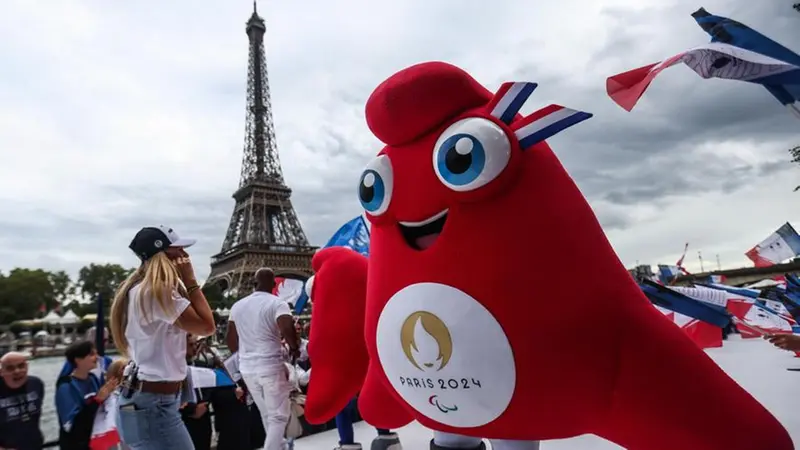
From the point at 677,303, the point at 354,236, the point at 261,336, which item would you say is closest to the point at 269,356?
the point at 261,336

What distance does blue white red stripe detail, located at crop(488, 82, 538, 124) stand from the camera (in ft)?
5.74

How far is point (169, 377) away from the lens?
2244 mm

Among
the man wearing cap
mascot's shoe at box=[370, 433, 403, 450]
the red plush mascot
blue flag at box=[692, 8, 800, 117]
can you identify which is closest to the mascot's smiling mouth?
the red plush mascot

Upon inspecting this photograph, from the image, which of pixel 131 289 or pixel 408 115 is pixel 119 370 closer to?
pixel 131 289

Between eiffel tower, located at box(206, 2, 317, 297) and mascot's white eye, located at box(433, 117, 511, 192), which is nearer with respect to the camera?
mascot's white eye, located at box(433, 117, 511, 192)

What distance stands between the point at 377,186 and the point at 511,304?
63cm

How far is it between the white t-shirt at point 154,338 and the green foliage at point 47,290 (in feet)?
128

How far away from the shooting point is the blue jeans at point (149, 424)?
2145 millimetres

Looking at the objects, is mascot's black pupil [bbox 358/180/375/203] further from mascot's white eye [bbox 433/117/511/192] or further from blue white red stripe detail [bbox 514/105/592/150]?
blue white red stripe detail [bbox 514/105/592/150]

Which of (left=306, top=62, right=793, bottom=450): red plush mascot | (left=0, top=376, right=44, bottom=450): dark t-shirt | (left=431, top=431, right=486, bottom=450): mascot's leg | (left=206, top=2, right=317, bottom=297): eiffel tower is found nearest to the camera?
(left=306, top=62, right=793, bottom=450): red plush mascot

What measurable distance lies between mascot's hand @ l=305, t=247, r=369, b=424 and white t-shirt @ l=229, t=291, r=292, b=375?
2.98 feet

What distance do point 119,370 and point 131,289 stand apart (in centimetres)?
138

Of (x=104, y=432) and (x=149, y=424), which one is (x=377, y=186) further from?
(x=104, y=432)

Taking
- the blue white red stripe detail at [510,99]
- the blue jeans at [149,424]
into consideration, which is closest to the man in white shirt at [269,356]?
the blue jeans at [149,424]
